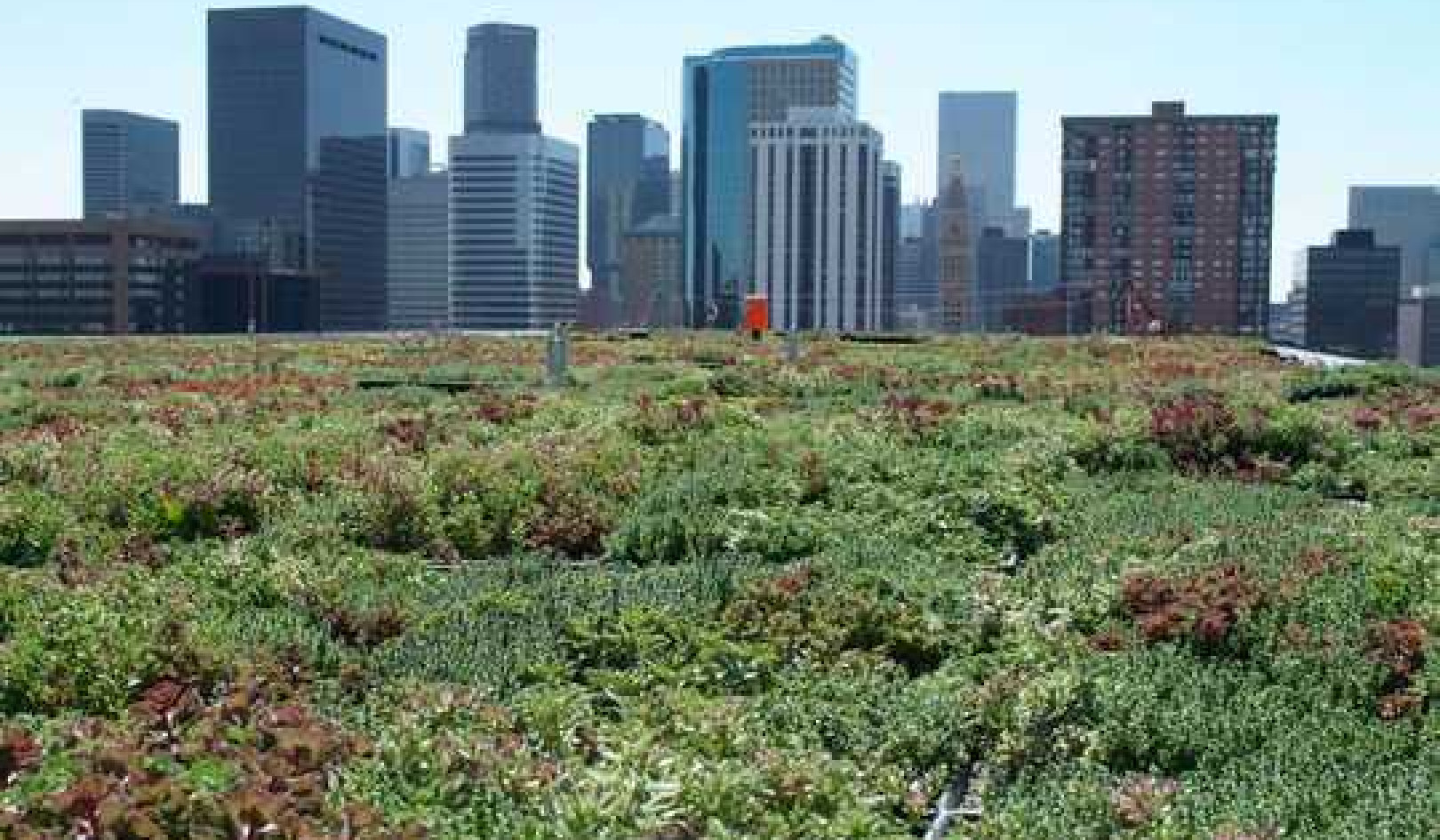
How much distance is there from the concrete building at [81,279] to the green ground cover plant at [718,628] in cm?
8326

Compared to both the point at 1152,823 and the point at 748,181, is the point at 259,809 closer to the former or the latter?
the point at 1152,823

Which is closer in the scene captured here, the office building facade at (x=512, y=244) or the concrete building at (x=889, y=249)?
the concrete building at (x=889, y=249)

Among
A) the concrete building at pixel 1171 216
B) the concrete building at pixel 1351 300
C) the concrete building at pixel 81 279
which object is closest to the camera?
the concrete building at pixel 81 279

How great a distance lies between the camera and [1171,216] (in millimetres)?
115375

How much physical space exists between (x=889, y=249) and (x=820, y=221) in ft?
55.8

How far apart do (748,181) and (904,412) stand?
15036cm

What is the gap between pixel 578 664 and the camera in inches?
368

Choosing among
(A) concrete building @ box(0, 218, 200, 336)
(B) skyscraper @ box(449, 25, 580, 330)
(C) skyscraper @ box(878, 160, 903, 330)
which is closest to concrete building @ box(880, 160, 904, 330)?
(C) skyscraper @ box(878, 160, 903, 330)

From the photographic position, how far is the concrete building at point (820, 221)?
156750mm

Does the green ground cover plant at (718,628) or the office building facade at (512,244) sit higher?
the office building facade at (512,244)

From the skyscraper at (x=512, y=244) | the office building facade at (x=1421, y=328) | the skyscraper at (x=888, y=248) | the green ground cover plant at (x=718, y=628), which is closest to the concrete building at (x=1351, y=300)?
the office building facade at (x=1421, y=328)

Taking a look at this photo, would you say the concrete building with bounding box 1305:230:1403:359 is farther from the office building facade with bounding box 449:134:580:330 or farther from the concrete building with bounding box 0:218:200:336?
the concrete building with bounding box 0:218:200:336

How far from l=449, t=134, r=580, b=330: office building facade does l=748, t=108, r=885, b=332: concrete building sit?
66.9 feet

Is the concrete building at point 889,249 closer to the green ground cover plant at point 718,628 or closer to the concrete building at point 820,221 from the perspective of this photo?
the concrete building at point 820,221
